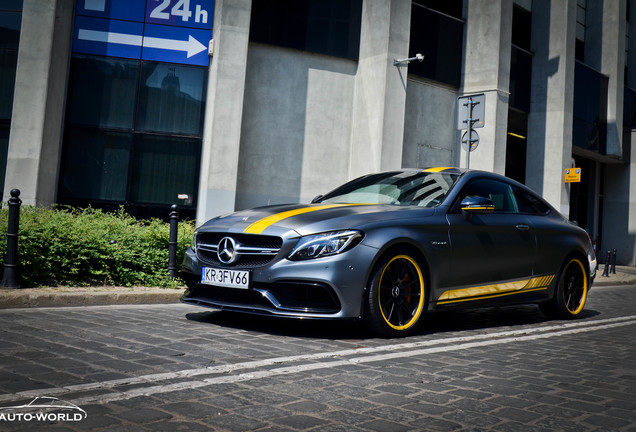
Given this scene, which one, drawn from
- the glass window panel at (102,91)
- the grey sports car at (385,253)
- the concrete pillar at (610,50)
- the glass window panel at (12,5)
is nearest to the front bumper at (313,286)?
the grey sports car at (385,253)

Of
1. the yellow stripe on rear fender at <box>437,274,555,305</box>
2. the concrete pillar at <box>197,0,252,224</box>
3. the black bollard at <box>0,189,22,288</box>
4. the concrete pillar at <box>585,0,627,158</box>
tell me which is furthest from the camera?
the concrete pillar at <box>585,0,627,158</box>

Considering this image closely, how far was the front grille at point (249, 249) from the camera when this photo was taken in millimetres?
4953

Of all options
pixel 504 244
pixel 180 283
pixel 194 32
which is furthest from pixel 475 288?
pixel 194 32

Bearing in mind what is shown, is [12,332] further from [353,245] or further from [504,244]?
[504,244]

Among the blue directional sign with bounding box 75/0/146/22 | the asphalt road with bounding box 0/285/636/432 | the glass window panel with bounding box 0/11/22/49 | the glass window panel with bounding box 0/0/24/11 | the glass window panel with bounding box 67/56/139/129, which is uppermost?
the blue directional sign with bounding box 75/0/146/22

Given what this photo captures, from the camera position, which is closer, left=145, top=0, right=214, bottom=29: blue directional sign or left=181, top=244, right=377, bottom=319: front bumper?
left=181, top=244, right=377, bottom=319: front bumper

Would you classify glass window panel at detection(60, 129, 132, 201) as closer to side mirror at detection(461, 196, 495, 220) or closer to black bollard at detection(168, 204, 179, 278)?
black bollard at detection(168, 204, 179, 278)

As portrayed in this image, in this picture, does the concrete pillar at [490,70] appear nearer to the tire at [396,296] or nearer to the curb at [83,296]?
the curb at [83,296]

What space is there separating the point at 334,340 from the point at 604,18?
2533cm

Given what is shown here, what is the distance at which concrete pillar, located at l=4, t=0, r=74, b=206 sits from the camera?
46.8 ft

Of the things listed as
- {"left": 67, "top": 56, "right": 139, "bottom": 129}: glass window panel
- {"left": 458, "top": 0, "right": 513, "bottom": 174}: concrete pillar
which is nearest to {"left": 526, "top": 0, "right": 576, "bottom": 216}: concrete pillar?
{"left": 458, "top": 0, "right": 513, "bottom": 174}: concrete pillar

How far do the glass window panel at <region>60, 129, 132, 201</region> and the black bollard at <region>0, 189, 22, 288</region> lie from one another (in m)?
9.12

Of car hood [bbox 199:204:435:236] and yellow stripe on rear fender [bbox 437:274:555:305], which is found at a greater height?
car hood [bbox 199:204:435:236]

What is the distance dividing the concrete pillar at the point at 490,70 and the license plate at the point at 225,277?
15.2m
